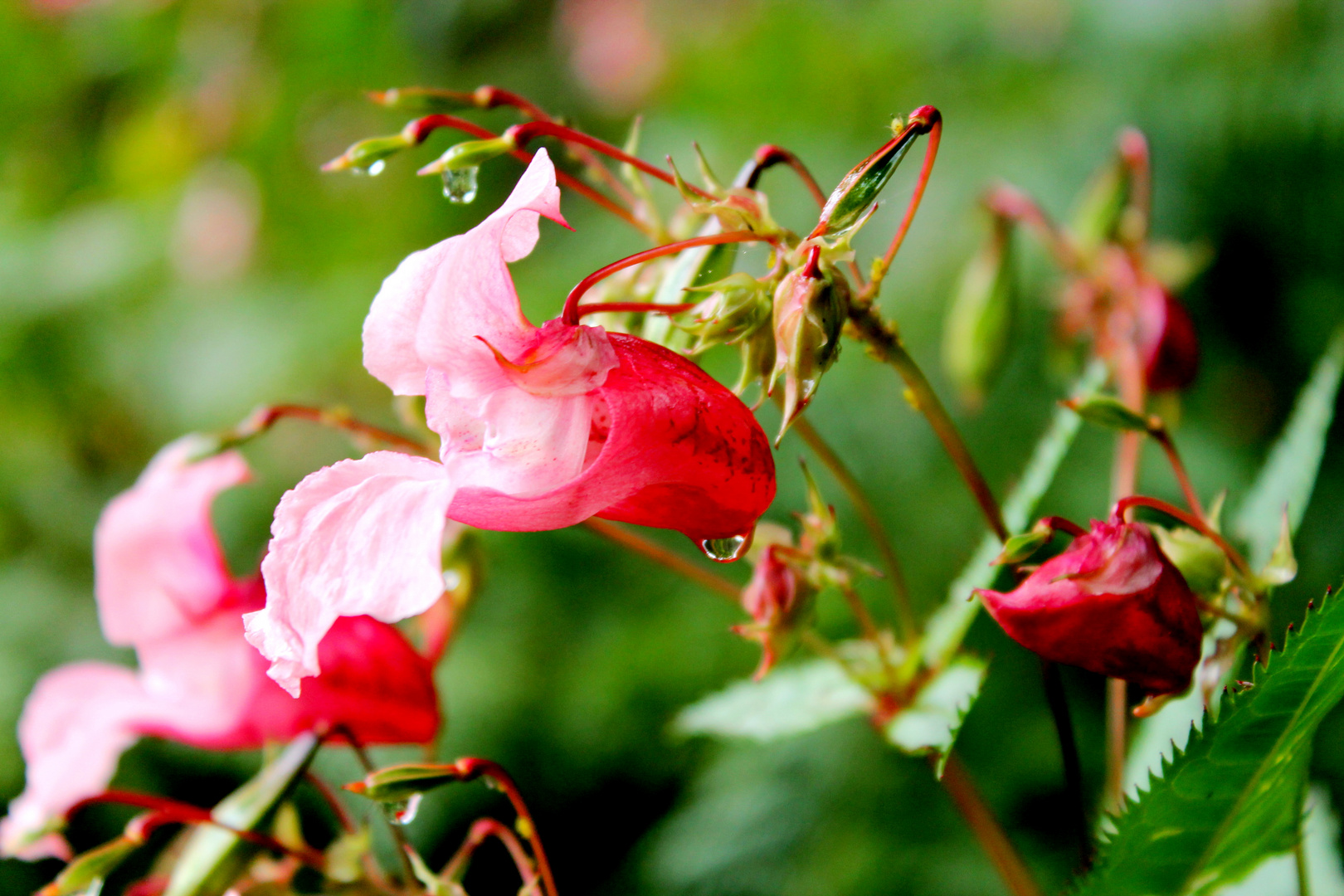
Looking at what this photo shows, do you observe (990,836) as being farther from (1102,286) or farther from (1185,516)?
(1102,286)

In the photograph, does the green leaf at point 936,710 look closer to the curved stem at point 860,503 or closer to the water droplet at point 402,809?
the curved stem at point 860,503

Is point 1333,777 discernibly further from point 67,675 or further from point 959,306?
point 67,675

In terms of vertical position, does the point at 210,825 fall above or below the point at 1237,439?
above

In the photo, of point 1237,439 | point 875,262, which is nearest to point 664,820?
point 1237,439

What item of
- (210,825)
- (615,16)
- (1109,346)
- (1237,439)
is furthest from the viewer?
(615,16)

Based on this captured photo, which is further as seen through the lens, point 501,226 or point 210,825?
point 210,825

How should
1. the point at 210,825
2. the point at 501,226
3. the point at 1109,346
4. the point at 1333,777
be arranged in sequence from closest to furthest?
the point at 501,226
the point at 210,825
the point at 1109,346
the point at 1333,777

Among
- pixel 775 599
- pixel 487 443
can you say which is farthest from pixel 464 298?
pixel 775 599

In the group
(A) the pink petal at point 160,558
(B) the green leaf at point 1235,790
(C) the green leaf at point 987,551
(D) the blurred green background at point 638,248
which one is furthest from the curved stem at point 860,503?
(D) the blurred green background at point 638,248
